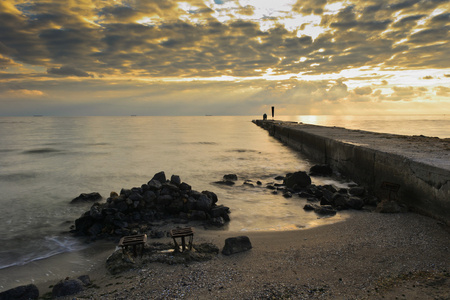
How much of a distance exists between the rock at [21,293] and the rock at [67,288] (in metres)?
0.26

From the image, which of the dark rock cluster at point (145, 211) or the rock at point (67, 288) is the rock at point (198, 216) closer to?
the dark rock cluster at point (145, 211)

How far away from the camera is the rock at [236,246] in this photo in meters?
4.67

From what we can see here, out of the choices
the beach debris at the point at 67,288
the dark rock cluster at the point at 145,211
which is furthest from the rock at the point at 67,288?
the dark rock cluster at the point at 145,211

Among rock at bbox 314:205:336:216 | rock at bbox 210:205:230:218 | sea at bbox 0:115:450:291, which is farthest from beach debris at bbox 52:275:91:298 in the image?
rock at bbox 314:205:336:216

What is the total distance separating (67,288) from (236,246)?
2.44 metres

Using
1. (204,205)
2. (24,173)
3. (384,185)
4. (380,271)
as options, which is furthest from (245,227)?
(24,173)

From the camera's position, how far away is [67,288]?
12.3 feet

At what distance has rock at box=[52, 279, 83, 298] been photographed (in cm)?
372

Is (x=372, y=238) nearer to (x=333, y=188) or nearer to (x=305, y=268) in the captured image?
(x=305, y=268)

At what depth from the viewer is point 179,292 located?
11.6ft

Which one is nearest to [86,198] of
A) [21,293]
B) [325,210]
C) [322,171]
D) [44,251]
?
[44,251]

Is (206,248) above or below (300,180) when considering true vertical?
below

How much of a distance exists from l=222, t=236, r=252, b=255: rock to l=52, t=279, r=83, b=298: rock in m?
2.10

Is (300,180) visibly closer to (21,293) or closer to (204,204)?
(204,204)
